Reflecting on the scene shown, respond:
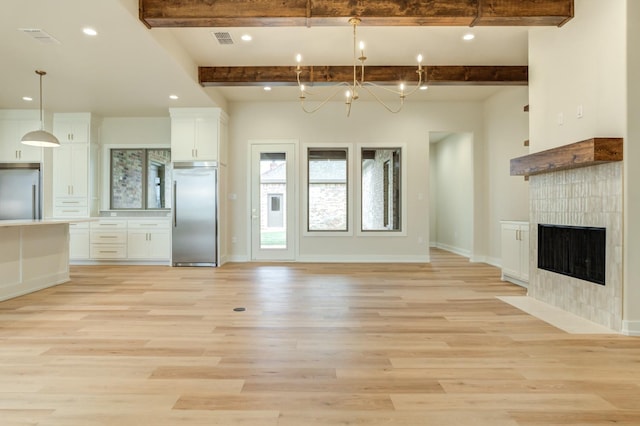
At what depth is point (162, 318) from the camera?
3.31 meters

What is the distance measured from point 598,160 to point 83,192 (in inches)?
305

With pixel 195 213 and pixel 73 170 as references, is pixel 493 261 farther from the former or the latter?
pixel 73 170

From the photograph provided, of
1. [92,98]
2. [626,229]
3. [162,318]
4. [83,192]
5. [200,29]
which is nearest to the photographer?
[626,229]

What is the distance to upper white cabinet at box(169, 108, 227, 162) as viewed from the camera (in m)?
Result: 6.32

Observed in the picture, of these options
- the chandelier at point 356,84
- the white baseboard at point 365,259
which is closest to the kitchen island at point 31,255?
the chandelier at point 356,84

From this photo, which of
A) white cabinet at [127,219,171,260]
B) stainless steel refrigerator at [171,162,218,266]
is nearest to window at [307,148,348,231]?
stainless steel refrigerator at [171,162,218,266]

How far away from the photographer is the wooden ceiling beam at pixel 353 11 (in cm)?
347

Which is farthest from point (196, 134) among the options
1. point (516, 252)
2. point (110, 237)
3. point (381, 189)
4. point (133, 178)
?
point (516, 252)

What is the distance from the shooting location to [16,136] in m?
6.52

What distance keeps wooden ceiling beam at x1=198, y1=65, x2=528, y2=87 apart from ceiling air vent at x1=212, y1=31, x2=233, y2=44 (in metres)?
0.86

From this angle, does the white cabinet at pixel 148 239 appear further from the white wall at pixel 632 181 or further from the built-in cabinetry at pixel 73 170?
the white wall at pixel 632 181

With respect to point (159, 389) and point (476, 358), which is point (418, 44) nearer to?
point (476, 358)

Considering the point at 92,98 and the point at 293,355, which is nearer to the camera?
the point at 293,355

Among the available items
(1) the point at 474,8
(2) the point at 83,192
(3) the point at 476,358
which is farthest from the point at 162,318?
(2) the point at 83,192
